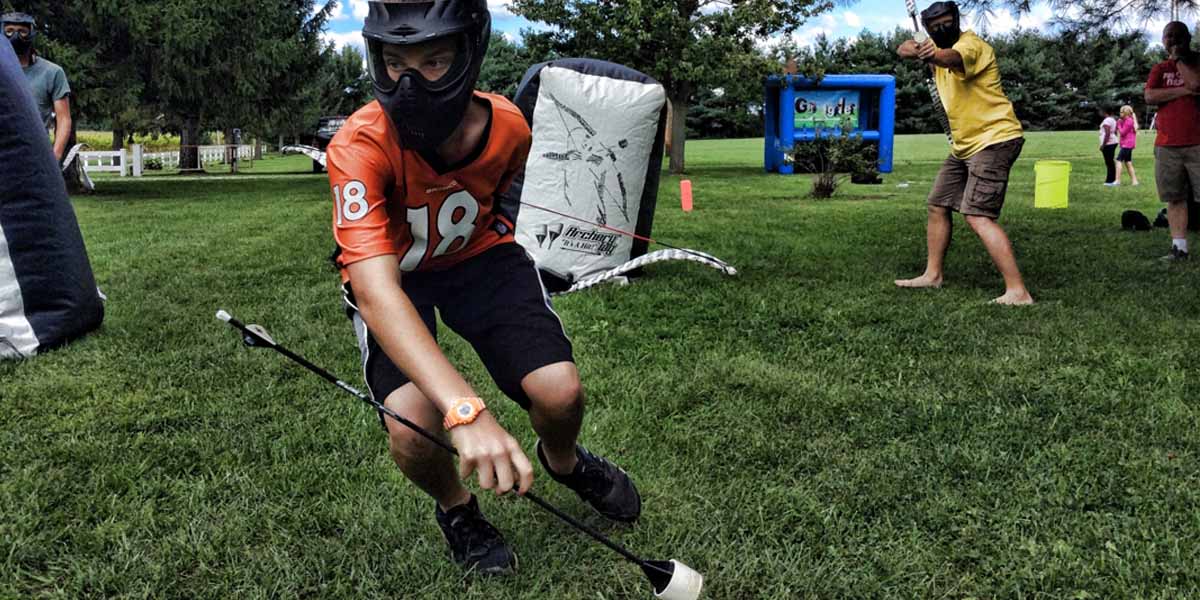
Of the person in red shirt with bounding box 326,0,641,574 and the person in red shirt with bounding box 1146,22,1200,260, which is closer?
the person in red shirt with bounding box 326,0,641,574

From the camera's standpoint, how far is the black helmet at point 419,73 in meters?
2.19

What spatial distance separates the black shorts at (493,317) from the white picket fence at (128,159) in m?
19.3

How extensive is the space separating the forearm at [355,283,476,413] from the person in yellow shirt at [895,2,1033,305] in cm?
482

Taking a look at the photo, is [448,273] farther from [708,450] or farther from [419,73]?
[708,450]

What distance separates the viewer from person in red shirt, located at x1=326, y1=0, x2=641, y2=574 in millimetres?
2100

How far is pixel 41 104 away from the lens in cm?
758

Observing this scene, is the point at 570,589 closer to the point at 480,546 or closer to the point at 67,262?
the point at 480,546

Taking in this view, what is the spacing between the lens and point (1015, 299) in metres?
5.96

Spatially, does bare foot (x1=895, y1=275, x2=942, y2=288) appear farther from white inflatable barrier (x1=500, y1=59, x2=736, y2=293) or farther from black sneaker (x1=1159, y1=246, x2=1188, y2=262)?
black sneaker (x1=1159, y1=246, x2=1188, y2=262)

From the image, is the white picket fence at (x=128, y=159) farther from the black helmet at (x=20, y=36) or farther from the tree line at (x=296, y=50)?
the black helmet at (x=20, y=36)

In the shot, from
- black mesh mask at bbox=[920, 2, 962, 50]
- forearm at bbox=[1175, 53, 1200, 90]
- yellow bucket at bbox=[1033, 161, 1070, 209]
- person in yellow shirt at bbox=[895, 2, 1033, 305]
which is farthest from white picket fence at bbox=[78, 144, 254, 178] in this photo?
forearm at bbox=[1175, 53, 1200, 90]

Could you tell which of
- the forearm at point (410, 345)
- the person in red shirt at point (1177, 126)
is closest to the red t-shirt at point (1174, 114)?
the person in red shirt at point (1177, 126)

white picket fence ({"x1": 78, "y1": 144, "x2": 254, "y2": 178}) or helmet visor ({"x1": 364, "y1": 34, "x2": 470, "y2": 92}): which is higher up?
helmet visor ({"x1": 364, "y1": 34, "x2": 470, "y2": 92})

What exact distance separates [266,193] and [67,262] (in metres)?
13.7
